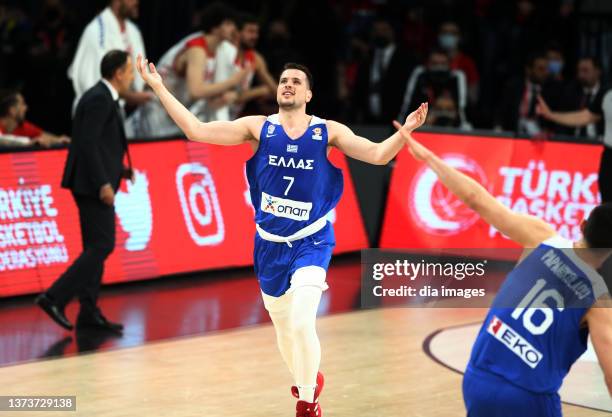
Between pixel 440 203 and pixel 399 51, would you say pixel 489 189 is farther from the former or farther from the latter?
pixel 399 51

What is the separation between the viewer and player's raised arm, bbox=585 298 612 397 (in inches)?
201

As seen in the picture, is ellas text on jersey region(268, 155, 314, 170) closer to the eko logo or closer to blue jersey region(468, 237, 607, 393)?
blue jersey region(468, 237, 607, 393)

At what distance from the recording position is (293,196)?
8.08 meters

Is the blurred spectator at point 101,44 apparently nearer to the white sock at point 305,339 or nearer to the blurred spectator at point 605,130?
the blurred spectator at point 605,130

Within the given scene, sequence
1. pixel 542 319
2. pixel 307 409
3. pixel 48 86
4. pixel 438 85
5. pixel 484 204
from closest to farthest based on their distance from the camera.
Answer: pixel 484 204, pixel 542 319, pixel 307 409, pixel 438 85, pixel 48 86

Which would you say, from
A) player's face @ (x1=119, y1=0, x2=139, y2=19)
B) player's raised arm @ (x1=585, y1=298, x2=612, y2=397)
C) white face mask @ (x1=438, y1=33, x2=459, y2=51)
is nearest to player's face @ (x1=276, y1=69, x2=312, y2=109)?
player's raised arm @ (x1=585, y1=298, x2=612, y2=397)

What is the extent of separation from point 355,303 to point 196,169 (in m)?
2.55

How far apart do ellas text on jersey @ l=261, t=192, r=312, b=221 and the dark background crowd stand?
22.6 ft

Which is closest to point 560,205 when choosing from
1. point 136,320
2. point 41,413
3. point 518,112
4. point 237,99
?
point 518,112

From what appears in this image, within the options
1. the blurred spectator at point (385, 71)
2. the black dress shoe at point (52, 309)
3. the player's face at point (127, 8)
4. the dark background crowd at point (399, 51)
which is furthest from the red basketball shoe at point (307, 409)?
the blurred spectator at point (385, 71)

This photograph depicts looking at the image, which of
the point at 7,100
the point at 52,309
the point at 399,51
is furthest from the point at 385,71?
the point at 52,309

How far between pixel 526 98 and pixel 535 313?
10.4 meters

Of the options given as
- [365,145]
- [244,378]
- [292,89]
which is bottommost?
[244,378]

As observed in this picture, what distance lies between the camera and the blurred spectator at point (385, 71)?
1677cm
